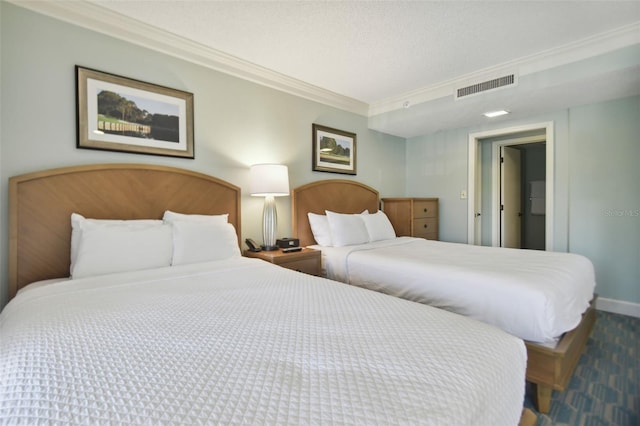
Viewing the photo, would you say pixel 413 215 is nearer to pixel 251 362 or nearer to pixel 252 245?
pixel 252 245

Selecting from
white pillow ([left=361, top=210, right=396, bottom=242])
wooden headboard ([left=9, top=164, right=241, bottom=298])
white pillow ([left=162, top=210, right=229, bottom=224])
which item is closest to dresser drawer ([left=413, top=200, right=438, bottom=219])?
white pillow ([left=361, top=210, right=396, bottom=242])

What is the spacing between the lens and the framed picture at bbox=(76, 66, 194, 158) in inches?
83.0

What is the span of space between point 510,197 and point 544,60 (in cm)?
246

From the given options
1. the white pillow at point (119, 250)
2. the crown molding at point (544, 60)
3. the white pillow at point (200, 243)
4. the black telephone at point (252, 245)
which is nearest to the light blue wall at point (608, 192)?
the crown molding at point (544, 60)

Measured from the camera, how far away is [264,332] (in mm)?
1052

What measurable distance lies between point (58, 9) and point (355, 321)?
8.72ft

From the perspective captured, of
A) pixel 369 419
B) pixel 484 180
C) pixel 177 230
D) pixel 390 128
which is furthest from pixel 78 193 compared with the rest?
pixel 484 180

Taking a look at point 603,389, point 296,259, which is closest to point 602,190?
point 603,389

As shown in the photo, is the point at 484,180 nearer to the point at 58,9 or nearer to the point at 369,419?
the point at 369,419

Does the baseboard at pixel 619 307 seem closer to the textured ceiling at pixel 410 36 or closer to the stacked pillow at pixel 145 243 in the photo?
the textured ceiling at pixel 410 36

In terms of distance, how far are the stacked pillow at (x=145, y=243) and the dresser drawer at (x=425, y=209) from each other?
2.64 m

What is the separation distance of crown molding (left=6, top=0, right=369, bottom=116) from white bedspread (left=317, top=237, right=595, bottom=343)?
1848 mm

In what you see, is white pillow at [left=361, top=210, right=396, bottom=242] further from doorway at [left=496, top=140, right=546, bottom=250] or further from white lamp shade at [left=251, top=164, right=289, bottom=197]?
doorway at [left=496, top=140, right=546, bottom=250]

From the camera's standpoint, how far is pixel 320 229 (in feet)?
10.8
